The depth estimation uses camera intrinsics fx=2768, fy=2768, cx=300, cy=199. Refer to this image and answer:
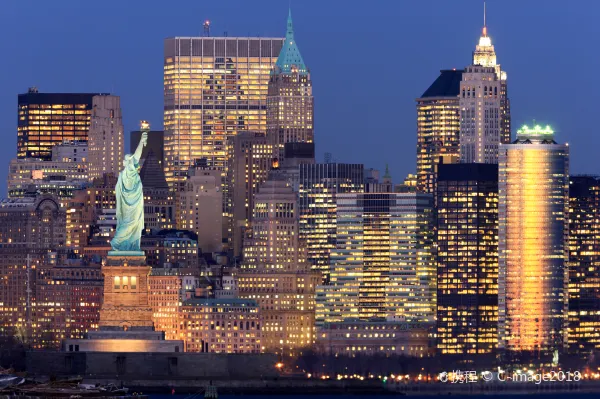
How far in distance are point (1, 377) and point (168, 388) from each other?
58.2 metres

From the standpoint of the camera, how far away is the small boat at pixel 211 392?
7490 inches

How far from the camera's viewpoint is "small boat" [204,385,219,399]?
19025 centimetres

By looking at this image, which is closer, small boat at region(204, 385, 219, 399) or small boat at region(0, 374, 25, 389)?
small boat at region(0, 374, 25, 389)

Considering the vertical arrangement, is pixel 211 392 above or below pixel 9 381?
below

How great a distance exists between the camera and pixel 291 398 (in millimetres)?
198000

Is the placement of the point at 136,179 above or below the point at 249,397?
above

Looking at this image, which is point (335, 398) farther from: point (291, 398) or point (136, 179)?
point (136, 179)

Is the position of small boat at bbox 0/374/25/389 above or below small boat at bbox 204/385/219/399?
above

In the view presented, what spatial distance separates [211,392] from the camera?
19262cm

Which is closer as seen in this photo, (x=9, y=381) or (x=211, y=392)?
(x=9, y=381)

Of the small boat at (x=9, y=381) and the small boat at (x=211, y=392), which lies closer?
the small boat at (x=9, y=381)

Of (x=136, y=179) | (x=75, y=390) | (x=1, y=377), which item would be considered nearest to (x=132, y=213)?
(x=136, y=179)

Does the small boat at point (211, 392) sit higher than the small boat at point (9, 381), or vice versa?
the small boat at point (9, 381)

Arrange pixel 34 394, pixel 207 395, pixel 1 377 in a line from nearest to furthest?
1. pixel 34 394
2. pixel 1 377
3. pixel 207 395
